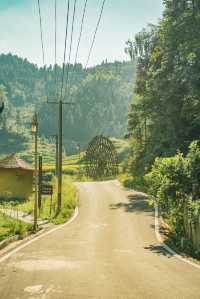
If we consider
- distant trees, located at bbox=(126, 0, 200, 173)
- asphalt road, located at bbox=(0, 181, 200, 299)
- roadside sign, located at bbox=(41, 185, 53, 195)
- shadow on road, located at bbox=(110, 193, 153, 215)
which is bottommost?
asphalt road, located at bbox=(0, 181, 200, 299)

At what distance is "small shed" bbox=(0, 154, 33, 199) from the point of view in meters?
48.5

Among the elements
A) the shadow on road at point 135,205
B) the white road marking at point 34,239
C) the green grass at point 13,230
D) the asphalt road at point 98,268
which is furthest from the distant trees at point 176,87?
the green grass at point 13,230

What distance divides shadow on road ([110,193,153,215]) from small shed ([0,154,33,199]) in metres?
11.9

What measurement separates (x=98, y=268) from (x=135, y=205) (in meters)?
25.0

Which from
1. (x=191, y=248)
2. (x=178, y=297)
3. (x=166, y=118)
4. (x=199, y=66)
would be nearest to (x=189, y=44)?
(x=199, y=66)

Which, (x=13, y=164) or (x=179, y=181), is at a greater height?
(x=13, y=164)

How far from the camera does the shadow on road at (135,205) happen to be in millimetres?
35500

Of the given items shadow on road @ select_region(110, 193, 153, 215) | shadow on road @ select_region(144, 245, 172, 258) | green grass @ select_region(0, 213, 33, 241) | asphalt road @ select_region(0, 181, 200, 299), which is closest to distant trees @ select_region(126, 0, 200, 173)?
→ shadow on road @ select_region(110, 193, 153, 215)

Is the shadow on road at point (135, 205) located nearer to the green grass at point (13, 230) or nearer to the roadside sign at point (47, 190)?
the roadside sign at point (47, 190)

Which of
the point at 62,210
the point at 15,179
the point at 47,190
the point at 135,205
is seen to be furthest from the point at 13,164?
the point at 135,205

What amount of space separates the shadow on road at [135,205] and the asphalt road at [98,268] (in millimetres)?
8229

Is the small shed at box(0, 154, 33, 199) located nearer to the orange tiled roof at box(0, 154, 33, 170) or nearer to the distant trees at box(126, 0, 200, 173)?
the orange tiled roof at box(0, 154, 33, 170)

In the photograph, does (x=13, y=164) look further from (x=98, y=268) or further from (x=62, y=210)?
(x=98, y=268)

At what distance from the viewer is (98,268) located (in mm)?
13609
